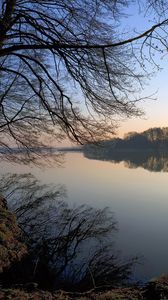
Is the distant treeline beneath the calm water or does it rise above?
above

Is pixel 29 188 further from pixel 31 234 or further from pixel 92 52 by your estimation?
pixel 92 52

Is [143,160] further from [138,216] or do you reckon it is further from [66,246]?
[66,246]

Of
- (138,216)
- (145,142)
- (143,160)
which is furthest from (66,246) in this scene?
(145,142)

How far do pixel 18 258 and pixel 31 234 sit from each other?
461 centimetres

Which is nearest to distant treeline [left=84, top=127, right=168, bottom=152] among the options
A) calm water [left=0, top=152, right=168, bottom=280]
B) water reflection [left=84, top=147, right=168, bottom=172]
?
water reflection [left=84, top=147, right=168, bottom=172]

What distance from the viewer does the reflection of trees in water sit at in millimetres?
8023

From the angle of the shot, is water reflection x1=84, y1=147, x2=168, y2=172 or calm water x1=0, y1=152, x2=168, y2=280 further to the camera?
water reflection x1=84, y1=147, x2=168, y2=172

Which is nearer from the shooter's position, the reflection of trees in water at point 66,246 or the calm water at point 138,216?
the reflection of trees in water at point 66,246

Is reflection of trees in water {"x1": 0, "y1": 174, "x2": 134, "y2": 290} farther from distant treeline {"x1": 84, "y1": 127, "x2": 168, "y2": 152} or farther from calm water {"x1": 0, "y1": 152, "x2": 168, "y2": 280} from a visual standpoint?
distant treeline {"x1": 84, "y1": 127, "x2": 168, "y2": 152}

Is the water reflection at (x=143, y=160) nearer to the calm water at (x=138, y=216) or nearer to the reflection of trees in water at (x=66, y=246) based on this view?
the reflection of trees in water at (x=66, y=246)

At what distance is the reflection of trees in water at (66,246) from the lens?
26.3ft

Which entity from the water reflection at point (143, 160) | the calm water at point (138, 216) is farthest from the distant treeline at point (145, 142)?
the calm water at point (138, 216)

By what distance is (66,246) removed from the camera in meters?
10.6

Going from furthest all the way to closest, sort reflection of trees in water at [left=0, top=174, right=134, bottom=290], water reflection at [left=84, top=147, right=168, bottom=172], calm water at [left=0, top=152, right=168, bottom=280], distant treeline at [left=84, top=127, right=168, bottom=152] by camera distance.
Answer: distant treeline at [left=84, top=127, right=168, bottom=152] → water reflection at [left=84, top=147, right=168, bottom=172] → calm water at [left=0, top=152, right=168, bottom=280] → reflection of trees in water at [left=0, top=174, right=134, bottom=290]
